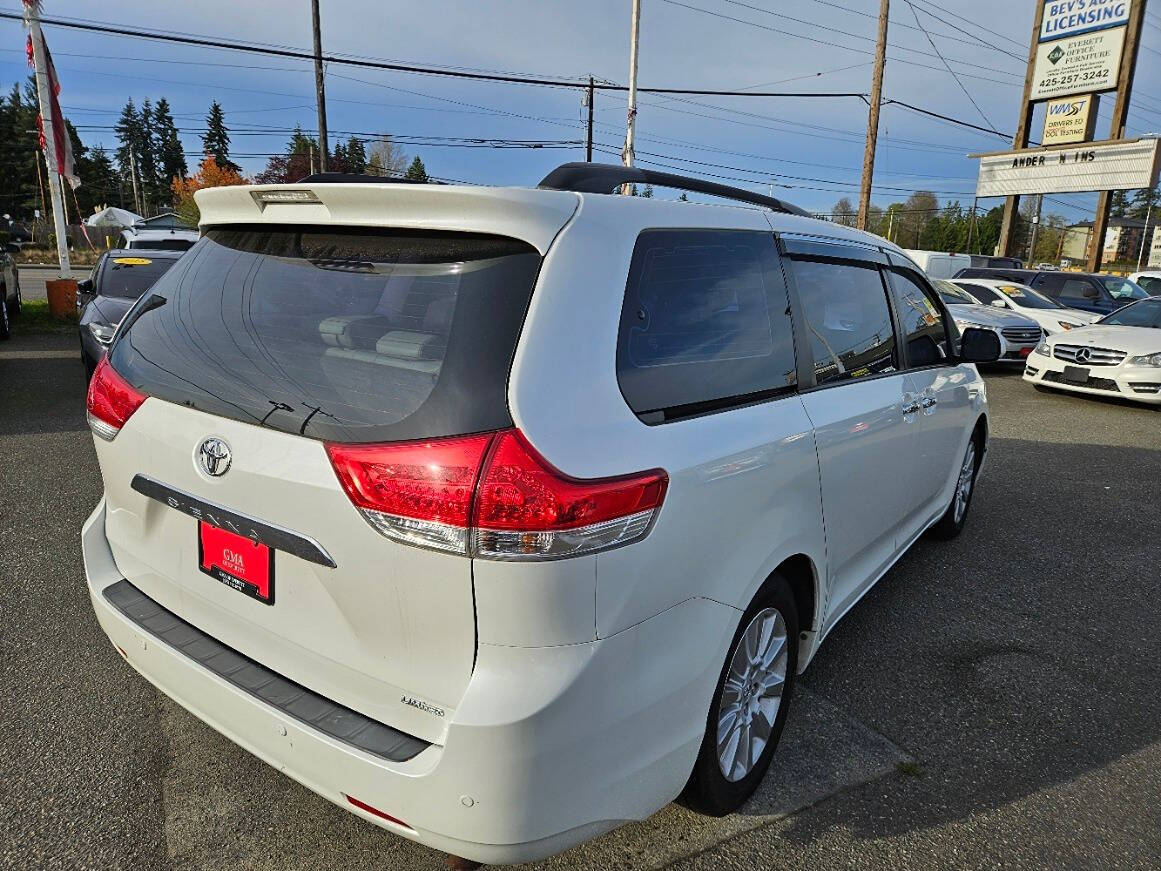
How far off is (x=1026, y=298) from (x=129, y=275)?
15.4 metres

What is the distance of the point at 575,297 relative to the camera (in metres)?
1.78

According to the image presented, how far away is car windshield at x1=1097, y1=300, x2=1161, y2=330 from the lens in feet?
35.6

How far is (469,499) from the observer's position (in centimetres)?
161

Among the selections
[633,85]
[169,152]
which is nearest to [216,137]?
[169,152]

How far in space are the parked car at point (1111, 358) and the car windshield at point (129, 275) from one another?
440 inches

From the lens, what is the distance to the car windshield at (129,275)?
8.11 m

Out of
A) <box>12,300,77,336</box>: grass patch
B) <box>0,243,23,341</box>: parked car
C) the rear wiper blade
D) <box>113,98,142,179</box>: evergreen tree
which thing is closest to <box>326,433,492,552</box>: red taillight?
the rear wiper blade

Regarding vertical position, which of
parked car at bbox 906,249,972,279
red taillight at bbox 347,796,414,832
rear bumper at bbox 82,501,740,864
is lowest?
red taillight at bbox 347,796,414,832

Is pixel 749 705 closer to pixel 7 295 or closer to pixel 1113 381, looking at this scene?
pixel 1113 381

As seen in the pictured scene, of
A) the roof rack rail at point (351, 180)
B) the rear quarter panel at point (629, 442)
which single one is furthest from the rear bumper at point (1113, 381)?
the roof rack rail at point (351, 180)

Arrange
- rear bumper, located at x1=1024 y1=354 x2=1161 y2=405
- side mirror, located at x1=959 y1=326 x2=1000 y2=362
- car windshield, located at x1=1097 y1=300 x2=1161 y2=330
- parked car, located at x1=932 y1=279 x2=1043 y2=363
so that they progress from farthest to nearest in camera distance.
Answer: parked car, located at x1=932 y1=279 x2=1043 y2=363, car windshield, located at x1=1097 y1=300 x2=1161 y2=330, rear bumper, located at x1=1024 y1=354 x2=1161 y2=405, side mirror, located at x1=959 y1=326 x2=1000 y2=362

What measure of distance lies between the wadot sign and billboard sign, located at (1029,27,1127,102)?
6.95ft

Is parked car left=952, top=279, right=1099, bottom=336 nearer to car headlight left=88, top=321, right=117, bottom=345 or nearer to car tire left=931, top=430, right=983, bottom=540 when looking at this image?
car tire left=931, top=430, right=983, bottom=540

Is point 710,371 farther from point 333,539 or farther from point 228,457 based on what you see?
point 228,457
